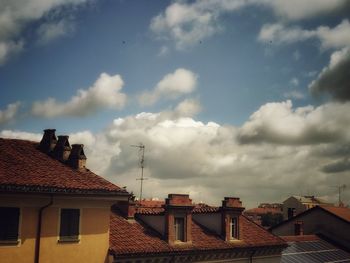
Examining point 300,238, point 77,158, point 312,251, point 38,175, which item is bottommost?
point 312,251

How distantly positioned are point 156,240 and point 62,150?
6719 millimetres

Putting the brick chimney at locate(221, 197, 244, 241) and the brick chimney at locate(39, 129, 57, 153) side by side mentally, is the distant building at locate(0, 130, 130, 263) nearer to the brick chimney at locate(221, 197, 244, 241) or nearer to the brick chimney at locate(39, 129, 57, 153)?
the brick chimney at locate(39, 129, 57, 153)

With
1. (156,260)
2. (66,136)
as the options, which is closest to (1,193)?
(66,136)

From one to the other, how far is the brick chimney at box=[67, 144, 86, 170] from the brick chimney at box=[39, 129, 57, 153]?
1.29 metres

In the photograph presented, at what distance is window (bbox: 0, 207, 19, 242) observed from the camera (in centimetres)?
1478

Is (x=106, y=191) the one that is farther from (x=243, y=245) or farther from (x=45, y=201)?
(x=243, y=245)

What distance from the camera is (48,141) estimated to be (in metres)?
20.0

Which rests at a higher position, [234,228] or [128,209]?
[128,209]

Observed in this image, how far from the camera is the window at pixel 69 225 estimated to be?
16.4 meters

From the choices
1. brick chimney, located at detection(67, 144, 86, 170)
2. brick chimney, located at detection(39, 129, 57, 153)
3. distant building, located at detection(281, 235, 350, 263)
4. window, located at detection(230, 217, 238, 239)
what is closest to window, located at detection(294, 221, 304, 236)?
distant building, located at detection(281, 235, 350, 263)

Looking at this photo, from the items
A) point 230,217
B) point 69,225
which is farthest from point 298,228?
point 69,225

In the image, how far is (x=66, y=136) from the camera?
20.0 m

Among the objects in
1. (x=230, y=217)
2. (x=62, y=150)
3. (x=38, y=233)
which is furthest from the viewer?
(x=230, y=217)

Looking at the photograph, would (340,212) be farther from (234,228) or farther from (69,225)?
(69,225)
